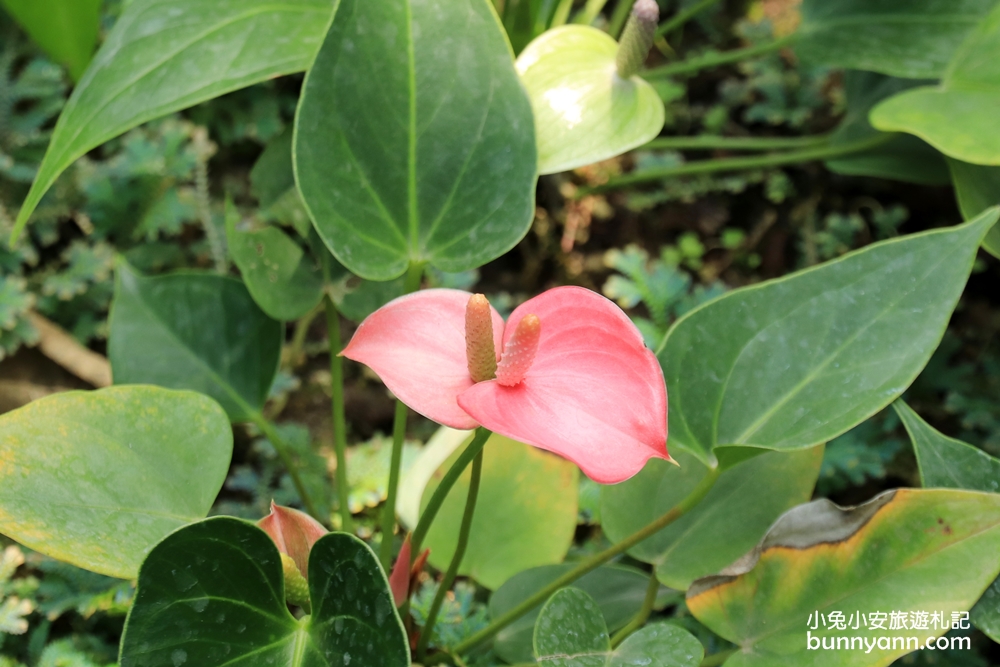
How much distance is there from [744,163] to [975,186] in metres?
0.38

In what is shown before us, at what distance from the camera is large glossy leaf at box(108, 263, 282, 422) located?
0.77 m

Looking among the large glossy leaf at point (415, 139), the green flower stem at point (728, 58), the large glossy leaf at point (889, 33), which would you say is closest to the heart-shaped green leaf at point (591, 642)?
the large glossy leaf at point (415, 139)

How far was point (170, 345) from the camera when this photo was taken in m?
0.78

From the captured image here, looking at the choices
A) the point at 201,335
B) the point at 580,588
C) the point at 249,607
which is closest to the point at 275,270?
the point at 201,335

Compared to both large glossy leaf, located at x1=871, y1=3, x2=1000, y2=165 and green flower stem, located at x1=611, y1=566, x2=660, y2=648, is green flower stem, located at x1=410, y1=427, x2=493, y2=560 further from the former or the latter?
large glossy leaf, located at x1=871, y1=3, x2=1000, y2=165

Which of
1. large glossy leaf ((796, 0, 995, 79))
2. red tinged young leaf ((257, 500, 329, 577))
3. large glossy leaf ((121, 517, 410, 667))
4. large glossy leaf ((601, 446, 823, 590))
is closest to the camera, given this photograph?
large glossy leaf ((121, 517, 410, 667))

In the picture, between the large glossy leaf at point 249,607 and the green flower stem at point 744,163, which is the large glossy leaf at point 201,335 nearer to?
the large glossy leaf at point 249,607

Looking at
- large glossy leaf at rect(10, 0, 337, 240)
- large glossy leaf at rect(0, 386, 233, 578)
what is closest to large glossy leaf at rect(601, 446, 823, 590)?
large glossy leaf at rect(0, 386, 233, 578)

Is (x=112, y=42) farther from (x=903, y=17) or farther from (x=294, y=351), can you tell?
(x=903, y=17)

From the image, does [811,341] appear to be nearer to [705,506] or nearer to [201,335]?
[705,506]

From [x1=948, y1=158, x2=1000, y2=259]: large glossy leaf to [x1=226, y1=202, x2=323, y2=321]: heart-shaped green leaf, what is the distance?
718 millimetres

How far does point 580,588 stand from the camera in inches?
30.1

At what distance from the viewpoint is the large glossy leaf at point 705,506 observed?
0.68m

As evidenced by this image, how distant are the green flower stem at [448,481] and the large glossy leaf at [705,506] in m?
0.18
